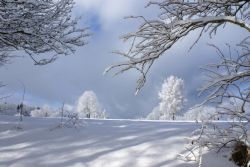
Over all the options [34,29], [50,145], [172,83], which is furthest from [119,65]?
[172,83]

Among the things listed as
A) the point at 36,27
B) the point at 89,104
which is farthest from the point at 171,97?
the point at 36,27

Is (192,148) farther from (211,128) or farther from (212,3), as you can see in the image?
(212,3)

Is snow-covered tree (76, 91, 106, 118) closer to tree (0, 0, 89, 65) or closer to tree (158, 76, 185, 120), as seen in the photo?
tree (158, 76, 185, 120)

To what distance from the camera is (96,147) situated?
7.89 meters

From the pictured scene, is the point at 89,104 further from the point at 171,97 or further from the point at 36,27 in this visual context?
the point at 36,27

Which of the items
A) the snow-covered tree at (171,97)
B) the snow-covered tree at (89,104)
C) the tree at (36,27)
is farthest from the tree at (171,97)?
the tree at (36,27)

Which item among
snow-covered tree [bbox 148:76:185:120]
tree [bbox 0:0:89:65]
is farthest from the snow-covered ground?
snow-covered tree [bbox 148:76:185:120]

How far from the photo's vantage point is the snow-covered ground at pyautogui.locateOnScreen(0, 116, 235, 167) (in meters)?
7.25

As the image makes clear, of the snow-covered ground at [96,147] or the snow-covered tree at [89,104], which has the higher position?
the snow-covered tree at [89,104]

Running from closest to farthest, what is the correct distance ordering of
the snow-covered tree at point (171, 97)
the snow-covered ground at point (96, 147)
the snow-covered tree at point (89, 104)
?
the snow-covered ground at point (96, 147)
the snow-covered tree at point (171, 97)
the snow-covered tree at point (89, 104)

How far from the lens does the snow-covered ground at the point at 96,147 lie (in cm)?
725

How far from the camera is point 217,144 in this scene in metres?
7.48

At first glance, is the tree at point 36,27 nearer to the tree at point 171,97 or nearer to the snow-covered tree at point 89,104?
the tree at point 171,97

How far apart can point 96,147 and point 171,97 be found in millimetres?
44104
